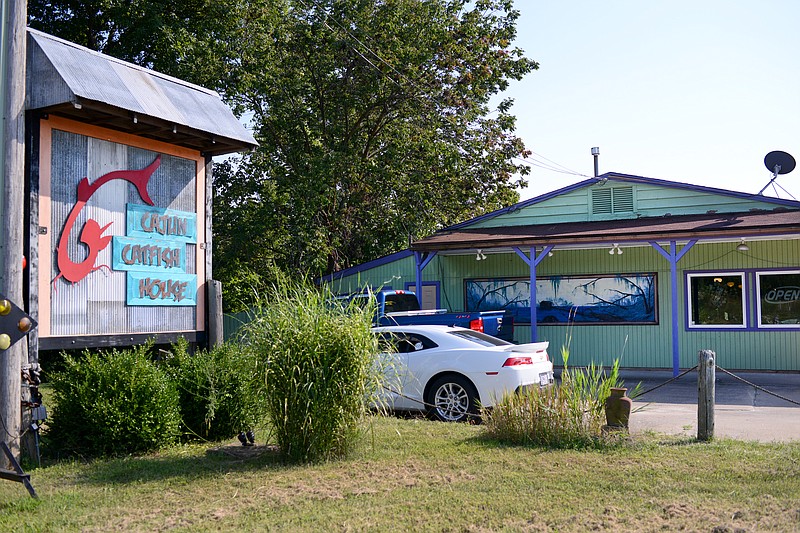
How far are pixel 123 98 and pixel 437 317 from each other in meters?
7.52

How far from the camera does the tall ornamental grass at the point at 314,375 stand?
7.62m

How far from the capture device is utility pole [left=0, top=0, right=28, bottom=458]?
7305 millimetres

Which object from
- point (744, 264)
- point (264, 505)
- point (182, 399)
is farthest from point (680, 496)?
point (744, 264)

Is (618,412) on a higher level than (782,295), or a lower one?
lower

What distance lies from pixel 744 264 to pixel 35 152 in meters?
15.0

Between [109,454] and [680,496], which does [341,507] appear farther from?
[109,454]

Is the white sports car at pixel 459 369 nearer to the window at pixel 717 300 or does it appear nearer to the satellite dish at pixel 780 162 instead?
the window at pixel 717 300

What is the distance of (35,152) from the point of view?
26.3 feet

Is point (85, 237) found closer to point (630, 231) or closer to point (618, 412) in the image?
point (618, 412)

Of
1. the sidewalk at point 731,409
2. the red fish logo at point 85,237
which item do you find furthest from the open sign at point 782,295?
the red fish logo at point 85,237

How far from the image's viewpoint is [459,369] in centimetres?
1059

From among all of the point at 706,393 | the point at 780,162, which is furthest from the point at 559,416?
the point at 780,162

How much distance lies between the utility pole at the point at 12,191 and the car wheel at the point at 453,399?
5235 millimetres

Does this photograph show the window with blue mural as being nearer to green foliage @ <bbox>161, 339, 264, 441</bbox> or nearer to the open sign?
the open sign
